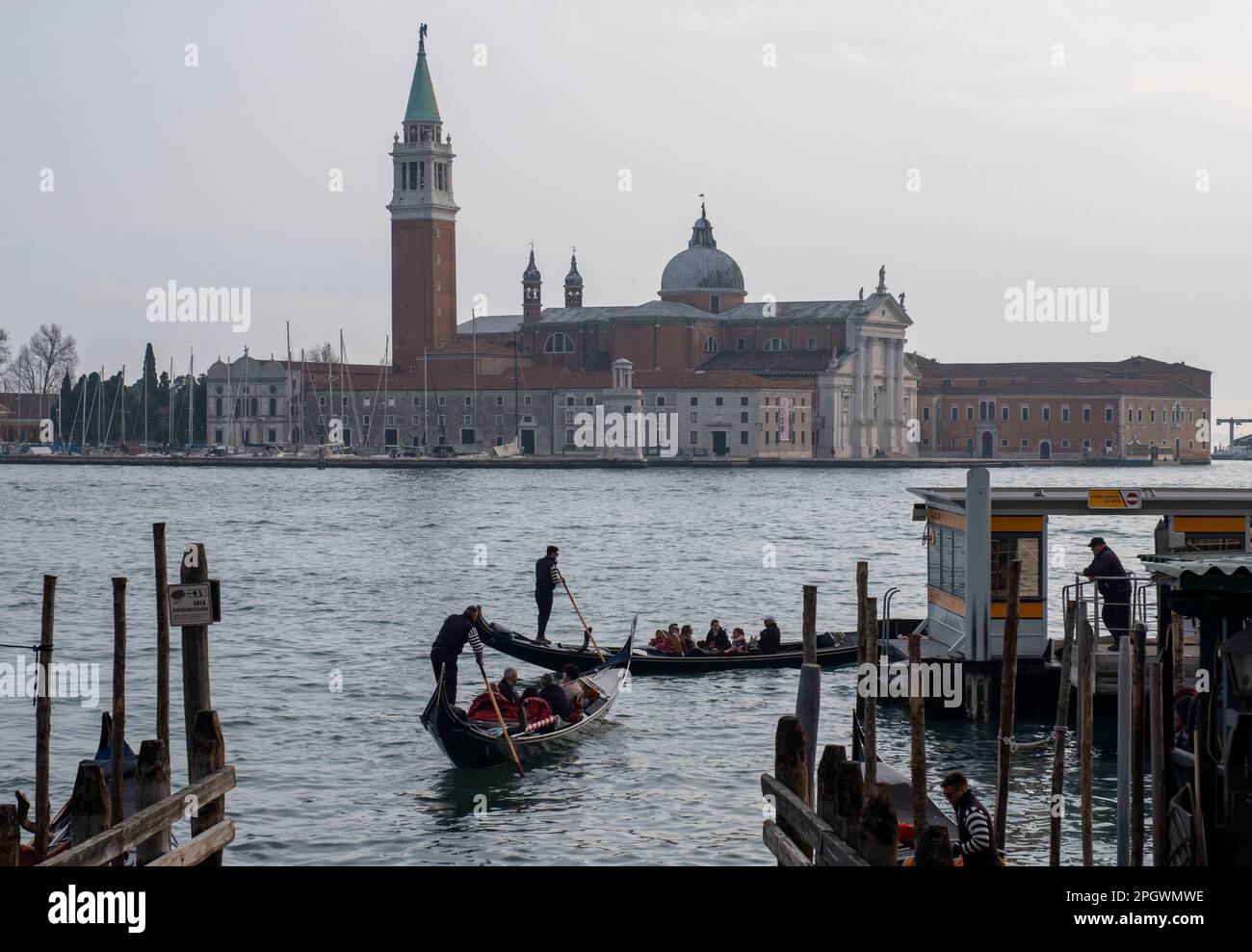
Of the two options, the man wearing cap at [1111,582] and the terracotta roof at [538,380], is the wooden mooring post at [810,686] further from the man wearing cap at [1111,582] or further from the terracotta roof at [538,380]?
the terracotta roof at [538,380]

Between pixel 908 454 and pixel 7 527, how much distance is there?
59.2 m

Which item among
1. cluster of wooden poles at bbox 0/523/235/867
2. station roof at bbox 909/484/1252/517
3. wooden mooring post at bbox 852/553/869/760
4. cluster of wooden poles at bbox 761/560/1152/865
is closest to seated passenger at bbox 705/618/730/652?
station roof at bbox 909/484/1252/517

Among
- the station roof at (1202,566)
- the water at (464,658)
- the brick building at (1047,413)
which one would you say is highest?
the brick building at (1047,413)

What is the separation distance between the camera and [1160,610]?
7.14 m

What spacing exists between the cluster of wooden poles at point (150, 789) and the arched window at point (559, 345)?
8440 centimetres

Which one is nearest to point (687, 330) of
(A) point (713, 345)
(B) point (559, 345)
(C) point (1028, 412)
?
(A) point (713, 345)

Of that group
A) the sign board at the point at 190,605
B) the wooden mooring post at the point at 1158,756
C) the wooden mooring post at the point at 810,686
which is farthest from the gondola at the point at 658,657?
the wooden mooring post at the point at 1158,756

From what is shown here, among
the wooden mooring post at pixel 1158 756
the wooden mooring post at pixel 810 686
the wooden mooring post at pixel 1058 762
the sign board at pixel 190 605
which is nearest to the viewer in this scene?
the wooden mooring post at pixel 1158 756

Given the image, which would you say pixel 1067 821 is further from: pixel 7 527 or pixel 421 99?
pixel 421 99

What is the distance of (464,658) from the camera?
18828 mm

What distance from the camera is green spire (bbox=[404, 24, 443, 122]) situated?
87.7 meters

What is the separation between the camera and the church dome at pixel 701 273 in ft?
314

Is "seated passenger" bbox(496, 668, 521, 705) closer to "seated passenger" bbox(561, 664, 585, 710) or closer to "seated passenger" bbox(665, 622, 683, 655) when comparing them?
"seated passenger" bbox(561, 664, 585, 710)
